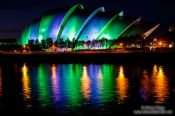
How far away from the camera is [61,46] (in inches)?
3573

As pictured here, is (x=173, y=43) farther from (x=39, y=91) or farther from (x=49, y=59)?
(x=39, y=91)

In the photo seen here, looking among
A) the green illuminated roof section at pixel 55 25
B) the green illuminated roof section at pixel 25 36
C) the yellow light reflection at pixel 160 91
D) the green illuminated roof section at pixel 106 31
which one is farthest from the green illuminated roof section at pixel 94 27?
the yellow light reflection at pixel 160 91

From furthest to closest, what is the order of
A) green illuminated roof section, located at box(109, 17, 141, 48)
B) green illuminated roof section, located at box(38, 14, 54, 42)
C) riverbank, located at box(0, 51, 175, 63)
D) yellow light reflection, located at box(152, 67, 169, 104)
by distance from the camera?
green illuminated roof section, located at box(38, 14, 54, 42) < green illuminated roof section, located at box(109, 17, 141, 48) < riverbank, located at box(0, 51, 175, 63) < yellow light reflection, located at box(152, 67, 169, 104)

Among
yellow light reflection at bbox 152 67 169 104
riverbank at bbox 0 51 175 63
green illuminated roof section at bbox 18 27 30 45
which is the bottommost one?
yellow light reflection at bbox 152 67 169 104

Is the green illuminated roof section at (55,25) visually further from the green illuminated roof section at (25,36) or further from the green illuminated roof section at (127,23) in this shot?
the green illuminated roof section at (127,23)

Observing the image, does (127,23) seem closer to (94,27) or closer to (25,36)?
(94,27)

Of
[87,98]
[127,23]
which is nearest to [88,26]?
[127,23]

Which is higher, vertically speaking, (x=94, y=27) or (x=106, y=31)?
(x=94, y=27)

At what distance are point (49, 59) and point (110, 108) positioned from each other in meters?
46.7

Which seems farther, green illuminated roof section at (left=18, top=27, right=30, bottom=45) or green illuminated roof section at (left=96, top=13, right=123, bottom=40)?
green illuminated roof section at (left=18, top=27, right=30, bottom=45)

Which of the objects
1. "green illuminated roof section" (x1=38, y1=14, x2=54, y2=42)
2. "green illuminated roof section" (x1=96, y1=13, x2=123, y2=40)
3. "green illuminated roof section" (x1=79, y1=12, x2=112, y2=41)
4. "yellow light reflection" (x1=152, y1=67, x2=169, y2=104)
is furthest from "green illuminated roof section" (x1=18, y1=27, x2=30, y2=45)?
"yellow light reflection" (x1=152, y1=67, x2=169, y2=104)

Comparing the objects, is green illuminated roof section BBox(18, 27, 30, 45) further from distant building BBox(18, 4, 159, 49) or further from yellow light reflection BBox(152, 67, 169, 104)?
yellow light reflection BBox(152, 67, 169, 104)

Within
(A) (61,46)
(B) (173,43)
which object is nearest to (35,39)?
(A) (61,46)

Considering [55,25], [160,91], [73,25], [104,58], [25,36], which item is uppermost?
[55,25]
